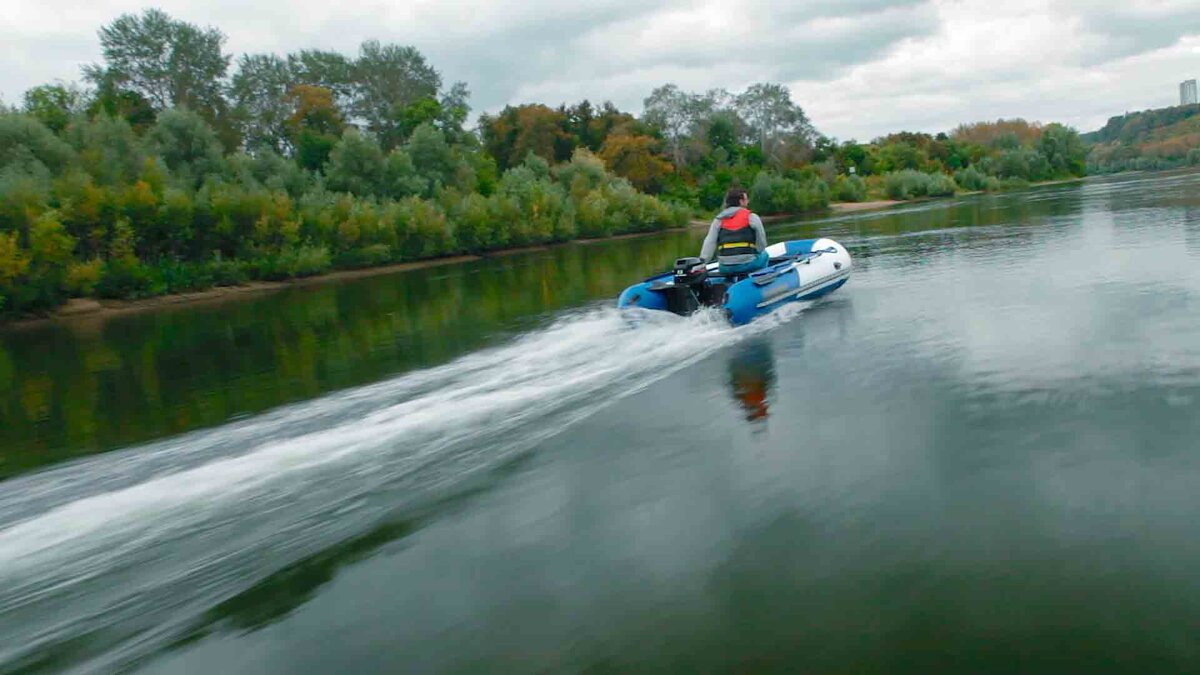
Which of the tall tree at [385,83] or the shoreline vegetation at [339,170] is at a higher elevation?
the tall tree at [385,83]

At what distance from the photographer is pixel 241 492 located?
18.9 ft

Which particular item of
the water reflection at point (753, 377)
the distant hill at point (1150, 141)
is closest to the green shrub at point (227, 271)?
the water reflection at point (753, 377)

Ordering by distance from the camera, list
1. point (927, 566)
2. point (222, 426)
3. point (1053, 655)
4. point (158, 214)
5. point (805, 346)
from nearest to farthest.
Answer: point (1053, 655), point (927, 566), point (222, 426), point (805, 346), point (158, 214)

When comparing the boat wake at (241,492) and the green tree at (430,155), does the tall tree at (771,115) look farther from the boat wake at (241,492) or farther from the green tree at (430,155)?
the boat wake at (241,492)

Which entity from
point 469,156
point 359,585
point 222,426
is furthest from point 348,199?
point 359,585

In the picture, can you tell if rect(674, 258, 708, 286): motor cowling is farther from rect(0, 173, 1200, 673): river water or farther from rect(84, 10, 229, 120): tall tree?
rect(84, 10, 229, 120): tall tree

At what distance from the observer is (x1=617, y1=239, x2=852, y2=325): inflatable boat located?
35.7 ft

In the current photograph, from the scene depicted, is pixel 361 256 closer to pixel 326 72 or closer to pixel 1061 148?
pixel 326 72

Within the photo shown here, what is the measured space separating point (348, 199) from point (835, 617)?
30.1 meters

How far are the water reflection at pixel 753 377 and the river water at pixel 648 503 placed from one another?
7cm

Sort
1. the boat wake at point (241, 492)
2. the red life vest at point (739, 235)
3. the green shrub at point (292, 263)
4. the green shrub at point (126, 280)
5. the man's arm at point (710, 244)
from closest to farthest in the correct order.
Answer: the boat wake at point (241, 492), the man's arm at point (710, 244), the red life vest at point (739, 235), the green shrub at point (126, 280), the green shrub at point (292, 263)

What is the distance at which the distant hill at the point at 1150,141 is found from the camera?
279 feet

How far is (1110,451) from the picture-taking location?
5.55 m

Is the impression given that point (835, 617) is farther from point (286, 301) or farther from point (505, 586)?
point (286, 301)
